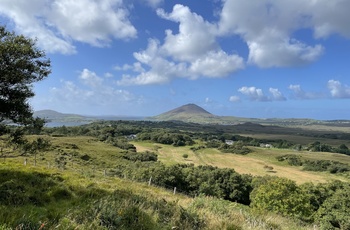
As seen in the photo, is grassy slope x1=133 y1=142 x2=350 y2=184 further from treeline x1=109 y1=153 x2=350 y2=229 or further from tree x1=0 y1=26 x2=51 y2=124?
tree x1=0 y1=26 x2=51 y2=124

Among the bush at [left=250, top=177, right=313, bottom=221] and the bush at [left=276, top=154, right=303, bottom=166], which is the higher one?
the bush at [left=250, top=177, right=313, bottom=221]

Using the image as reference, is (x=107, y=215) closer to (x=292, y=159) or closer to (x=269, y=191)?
(x=269, y=191)

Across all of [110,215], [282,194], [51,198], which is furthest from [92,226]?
[282,194]

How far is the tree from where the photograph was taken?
14664mm

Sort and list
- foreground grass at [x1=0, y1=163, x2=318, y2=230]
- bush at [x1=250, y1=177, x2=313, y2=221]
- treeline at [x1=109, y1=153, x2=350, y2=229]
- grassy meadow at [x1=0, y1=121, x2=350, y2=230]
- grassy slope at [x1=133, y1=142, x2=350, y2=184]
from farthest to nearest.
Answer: grassy slope at [x1=133, y1=142, x2=350, y2=184], treeline at [x1=109, y1=153, x2=350, y2=229], bush at [x1=250, y1=177, x2=313, y2=221], grassy meadow at [x1=0, y1=121, x2=350, y2=230], foreground grass at [x1=0, y1=163, x2=318, y2=230]

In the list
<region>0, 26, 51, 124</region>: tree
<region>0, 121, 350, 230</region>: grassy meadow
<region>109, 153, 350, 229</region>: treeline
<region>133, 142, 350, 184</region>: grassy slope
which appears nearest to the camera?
<region>0, 121, 350, 230</region>: grassy meadow

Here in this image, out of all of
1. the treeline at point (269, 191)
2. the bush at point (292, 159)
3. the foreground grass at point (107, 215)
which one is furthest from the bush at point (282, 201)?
the bush at point (292, 159)

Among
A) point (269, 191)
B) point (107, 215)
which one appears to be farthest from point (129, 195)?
point (269, 191)

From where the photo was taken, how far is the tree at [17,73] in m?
14.7

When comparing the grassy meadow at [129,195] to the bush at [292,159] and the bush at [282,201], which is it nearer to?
the bush at [282,201]

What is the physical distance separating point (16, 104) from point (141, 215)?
1327 centimetres

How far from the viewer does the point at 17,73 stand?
49.4 feet

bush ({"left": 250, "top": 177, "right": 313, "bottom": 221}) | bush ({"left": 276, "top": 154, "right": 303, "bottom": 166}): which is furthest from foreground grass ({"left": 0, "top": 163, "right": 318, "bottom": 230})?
bush ({"left": 276, "top": 154, "right": 303, "bottom": 166})

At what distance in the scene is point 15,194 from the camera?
7891 mm
